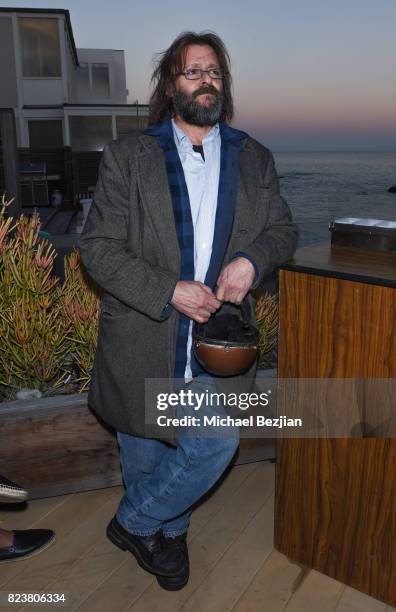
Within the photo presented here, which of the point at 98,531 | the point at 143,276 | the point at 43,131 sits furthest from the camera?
the point at 43,131

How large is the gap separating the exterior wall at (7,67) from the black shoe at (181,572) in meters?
19.9

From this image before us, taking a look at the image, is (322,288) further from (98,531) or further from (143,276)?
(98,531)

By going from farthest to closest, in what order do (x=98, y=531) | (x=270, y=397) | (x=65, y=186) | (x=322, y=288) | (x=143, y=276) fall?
(x=65, y=186), (x=270, y=397), (x=98, y=531), (x=322, y=288), (x=143, y=276)

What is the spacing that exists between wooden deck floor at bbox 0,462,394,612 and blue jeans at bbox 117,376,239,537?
8.0 inches

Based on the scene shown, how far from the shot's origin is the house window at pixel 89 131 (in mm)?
20406

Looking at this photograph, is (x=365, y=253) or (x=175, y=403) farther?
(x=365, y=253)

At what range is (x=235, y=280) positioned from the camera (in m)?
2.14

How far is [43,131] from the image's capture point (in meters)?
20.8

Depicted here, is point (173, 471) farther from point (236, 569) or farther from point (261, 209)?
point (261, 209)

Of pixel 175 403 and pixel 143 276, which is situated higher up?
pixel 143 276

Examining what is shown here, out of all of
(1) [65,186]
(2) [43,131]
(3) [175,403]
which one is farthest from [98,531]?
(2) [43,131]

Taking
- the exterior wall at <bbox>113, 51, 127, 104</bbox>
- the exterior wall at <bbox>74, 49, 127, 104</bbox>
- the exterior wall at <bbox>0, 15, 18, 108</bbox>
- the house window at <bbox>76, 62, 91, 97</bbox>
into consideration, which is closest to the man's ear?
the exterior wall at <bbox>0, 15, 18, 108</bbox>

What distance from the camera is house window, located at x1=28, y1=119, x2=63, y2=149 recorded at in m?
20.6

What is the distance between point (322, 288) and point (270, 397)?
46.4 inches
